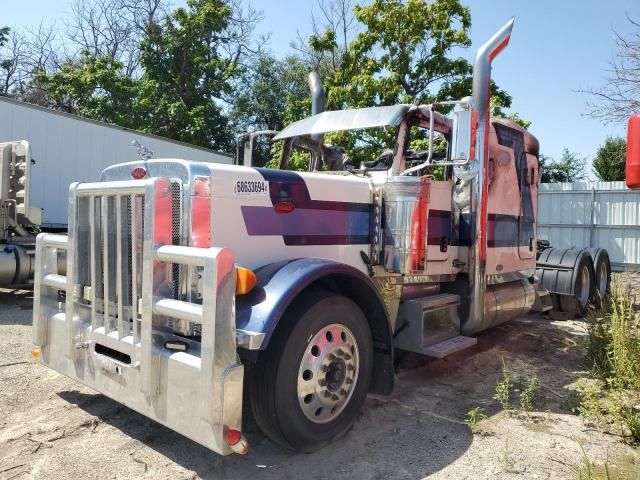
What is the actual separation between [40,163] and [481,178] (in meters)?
8.89

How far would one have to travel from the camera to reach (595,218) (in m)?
14.9

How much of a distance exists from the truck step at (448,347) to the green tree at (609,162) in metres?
18.7

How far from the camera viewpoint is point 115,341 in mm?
3244

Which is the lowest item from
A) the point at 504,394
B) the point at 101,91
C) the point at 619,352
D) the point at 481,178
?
the point at 504,394

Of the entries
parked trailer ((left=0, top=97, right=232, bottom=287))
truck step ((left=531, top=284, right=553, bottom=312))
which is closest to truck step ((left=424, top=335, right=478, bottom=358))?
truck step ((left=531, top=284, right=553, bottom=312))

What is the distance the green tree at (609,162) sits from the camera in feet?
68.6

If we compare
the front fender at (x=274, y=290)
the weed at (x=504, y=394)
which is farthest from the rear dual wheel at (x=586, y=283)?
the front fender at (x=274, y=290)

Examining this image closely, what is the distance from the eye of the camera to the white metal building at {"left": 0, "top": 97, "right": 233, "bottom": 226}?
33.1 feet

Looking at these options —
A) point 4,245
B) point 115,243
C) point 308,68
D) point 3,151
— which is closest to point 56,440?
point 115,243

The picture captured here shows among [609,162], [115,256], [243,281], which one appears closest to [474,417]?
[243,281]

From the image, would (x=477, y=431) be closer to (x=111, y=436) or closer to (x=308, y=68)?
(x=111, y=436)

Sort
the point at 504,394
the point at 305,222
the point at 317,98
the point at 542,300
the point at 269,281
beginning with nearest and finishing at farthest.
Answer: the point at 269,281
the point at 305,222
the point at 504,394
the point at 317,98
the point at 542,300

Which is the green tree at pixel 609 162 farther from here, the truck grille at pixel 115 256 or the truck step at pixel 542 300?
the truck grille at pixel 115 256

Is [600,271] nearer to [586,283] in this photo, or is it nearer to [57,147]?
[586,283]
